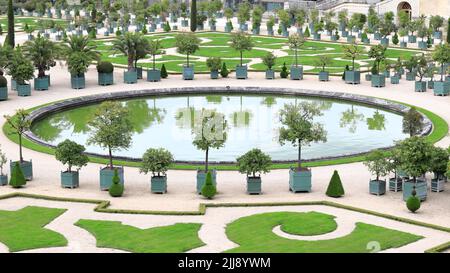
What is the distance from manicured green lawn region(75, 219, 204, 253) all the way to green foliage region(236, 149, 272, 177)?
5956 mm

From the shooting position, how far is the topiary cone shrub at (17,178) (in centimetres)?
3984

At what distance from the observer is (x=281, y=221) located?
113ft

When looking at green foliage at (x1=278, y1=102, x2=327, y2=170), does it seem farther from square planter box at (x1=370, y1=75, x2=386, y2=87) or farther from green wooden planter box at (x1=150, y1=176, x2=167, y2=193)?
square planter box at (x1=370, y1=75, x2=386, y2=87)

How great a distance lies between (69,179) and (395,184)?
14.6 metres

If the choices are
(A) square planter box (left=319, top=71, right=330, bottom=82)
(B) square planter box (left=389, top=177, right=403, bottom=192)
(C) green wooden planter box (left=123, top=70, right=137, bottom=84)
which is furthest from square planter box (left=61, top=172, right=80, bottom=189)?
(A) square planter box (left=319, top=71, right=330, bottom=82)

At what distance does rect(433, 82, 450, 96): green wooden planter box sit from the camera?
63.4 metres

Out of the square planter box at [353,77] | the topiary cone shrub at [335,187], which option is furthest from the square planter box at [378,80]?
the topiary cone shrub at [335,187]

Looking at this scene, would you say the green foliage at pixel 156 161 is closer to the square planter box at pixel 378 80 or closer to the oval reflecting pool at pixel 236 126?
the oval reflecting pool at pixel 236 126

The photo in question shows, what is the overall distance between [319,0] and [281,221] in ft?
319

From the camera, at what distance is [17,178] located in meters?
39.9

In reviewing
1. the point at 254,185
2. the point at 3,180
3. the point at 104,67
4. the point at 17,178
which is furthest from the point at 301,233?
the point at 104,67
